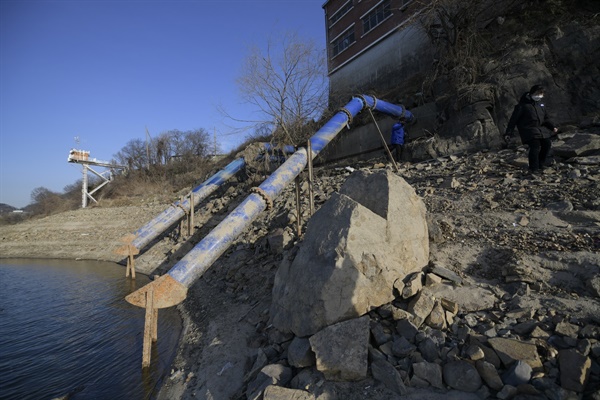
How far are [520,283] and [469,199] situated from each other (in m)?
2.46

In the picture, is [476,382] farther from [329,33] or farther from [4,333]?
[329,33]

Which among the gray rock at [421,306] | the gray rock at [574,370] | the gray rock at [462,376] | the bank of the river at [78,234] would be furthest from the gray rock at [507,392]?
the bank of the river at [78,234]

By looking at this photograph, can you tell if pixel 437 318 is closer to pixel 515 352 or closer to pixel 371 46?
pixel 515 352

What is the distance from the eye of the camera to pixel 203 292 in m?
6.08

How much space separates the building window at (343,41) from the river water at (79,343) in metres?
19.1

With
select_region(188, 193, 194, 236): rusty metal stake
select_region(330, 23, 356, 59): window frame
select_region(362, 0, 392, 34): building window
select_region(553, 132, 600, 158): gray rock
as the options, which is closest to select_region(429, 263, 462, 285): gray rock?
select_region(553, 132, 600, 158): gray rock

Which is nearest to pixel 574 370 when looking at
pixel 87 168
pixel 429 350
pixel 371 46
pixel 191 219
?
pixel 429 350

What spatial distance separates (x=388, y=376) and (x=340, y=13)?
23582 millimetres

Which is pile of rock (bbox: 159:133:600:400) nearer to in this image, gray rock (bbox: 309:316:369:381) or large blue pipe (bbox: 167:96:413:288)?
gray rock (bbox: 309:316:369:381)

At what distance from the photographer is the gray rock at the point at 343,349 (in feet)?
7.83

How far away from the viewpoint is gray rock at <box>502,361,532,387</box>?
6.62 ft

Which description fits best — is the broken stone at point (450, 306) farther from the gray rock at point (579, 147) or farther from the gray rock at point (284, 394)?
the gray rock at point (579, 147)

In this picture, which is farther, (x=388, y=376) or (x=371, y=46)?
(x=371, y=46)

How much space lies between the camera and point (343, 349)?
2.49 m
